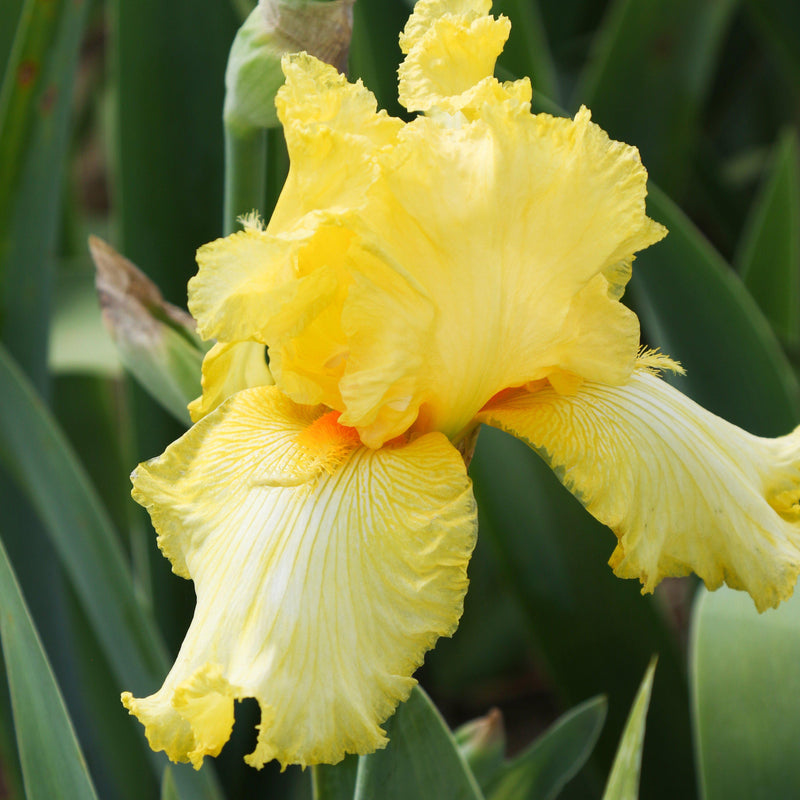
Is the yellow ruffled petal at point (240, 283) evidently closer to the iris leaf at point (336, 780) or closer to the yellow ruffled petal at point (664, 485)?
the yellow ruffled petal at point (664, 485)

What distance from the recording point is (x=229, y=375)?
2.24 feet

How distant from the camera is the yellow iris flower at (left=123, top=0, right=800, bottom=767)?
0.51m

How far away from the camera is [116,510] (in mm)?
1412

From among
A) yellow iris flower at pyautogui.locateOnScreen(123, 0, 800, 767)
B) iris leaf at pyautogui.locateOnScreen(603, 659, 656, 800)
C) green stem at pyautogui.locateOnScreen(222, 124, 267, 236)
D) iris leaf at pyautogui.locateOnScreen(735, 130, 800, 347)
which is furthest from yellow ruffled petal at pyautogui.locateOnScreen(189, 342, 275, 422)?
iris leaf at pyautogui.locateOnScreen(735, 130, 800, 347)

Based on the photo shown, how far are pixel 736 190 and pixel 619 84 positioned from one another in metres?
0.56

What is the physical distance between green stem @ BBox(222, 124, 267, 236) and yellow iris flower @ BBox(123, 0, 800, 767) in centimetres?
16

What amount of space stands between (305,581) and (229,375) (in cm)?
22

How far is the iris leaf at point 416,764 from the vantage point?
2.11 feet

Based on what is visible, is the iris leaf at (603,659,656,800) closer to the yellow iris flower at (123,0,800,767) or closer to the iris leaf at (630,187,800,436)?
the yellow iris flower at (123,0,800,767)

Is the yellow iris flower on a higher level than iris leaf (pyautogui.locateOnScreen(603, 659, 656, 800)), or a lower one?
higher

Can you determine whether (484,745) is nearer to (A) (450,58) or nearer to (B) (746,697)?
(B) (746,697)

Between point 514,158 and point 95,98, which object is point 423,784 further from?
point 95,98

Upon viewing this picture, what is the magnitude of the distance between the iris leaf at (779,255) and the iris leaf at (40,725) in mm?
1012

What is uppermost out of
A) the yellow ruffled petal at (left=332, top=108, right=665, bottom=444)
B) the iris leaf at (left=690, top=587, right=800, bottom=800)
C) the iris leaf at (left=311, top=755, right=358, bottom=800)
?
the yellow ruffled petal at (left=332, top=108, right=665, bottom=444)
